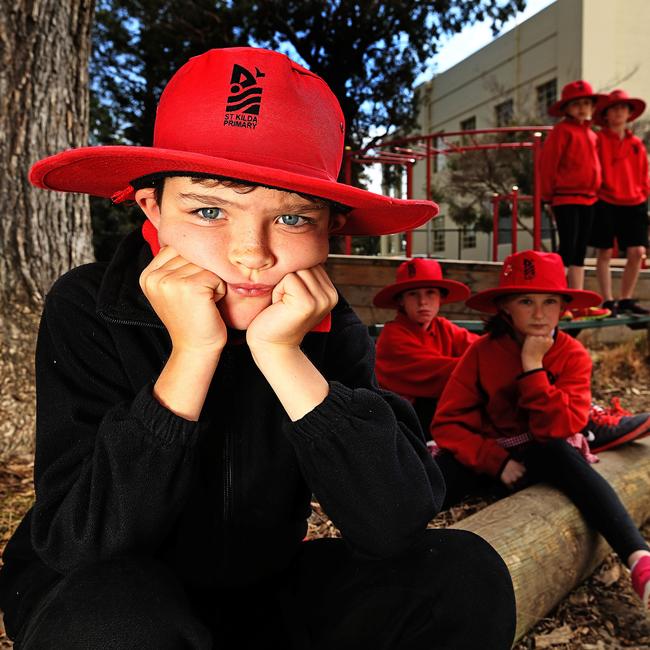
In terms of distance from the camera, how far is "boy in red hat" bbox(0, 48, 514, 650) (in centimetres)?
116

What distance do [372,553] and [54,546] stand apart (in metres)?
0.58

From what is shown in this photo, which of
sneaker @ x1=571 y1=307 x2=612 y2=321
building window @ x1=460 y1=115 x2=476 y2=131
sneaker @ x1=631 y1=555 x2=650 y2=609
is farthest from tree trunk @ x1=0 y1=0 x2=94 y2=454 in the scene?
building window @ x1=460 y1=115 x2=476 y2=131

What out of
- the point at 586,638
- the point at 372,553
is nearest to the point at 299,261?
the point at 372,553

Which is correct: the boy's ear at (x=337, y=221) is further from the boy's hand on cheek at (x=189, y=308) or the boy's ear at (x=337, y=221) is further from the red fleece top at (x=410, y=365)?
the red fleece top at (x=410, y=365)

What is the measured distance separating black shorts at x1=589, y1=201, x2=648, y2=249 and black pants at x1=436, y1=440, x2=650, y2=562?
3.90 m

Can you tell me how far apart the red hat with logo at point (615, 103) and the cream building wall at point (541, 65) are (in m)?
12.0

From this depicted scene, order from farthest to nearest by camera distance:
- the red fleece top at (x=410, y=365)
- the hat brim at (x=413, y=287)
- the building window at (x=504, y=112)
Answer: the building window at (x=504, y=112), the hat brim at (x=413, y=287), the red fleece top at (x=410, y=365)

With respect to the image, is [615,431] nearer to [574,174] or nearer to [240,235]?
[240,235]

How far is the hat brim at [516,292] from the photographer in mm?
3490

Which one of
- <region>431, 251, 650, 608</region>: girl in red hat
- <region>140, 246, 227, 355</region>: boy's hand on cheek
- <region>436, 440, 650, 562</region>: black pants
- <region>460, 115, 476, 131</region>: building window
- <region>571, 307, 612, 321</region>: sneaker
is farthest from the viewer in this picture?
<region>460, 115, 476, 131</region>: building window

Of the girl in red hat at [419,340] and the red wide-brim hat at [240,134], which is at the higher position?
the red wide-brim hat at [240,134]

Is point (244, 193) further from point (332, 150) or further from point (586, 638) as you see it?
point (586, 638)

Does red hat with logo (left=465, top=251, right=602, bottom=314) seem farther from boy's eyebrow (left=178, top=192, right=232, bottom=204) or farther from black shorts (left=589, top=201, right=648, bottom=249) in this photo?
black shorts (left=589, top=201, right=648, bottom=249)

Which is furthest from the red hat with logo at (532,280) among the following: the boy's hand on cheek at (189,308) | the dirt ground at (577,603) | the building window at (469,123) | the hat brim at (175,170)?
the building window at (469,123)
